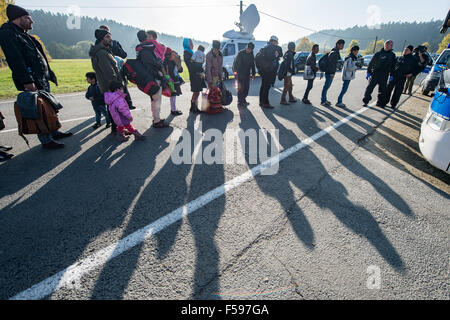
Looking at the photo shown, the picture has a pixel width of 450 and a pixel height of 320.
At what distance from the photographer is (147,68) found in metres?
4.33

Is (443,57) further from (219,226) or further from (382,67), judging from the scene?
(219,226)

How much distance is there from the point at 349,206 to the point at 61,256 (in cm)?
297

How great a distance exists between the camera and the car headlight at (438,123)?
2812 mm

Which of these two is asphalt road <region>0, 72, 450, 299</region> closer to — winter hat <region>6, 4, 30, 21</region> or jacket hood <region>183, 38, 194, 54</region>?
winter hat <region>6, 4, 30, 21</region>

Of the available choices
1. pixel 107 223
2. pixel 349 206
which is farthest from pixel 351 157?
pixel 107 223

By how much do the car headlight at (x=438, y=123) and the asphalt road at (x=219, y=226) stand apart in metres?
0.72

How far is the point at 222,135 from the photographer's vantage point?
178 inches

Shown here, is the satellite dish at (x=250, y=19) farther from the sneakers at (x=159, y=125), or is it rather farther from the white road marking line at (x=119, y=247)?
the white road marking line at (x=119, y=247)

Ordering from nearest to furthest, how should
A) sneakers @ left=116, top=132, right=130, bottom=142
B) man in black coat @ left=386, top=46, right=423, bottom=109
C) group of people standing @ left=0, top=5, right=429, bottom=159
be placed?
1. group of people standing @ left=0, top=5, right=429, bottom=159
2. sneakers @ left=116, top=132, right=130, bottom=142
3. man in black coat @ left=386, top=46, right=423, bottom=109

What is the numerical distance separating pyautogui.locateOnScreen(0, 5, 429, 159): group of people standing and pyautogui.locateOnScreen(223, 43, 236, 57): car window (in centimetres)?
644

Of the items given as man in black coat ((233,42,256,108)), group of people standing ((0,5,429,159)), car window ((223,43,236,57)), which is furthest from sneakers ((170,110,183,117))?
car window ((223,43,236,57))

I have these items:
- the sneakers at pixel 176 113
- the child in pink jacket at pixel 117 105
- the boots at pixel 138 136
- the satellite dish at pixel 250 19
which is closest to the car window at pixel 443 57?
the sneakers at pixel 176 113

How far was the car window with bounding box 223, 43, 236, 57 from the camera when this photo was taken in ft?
42.3
